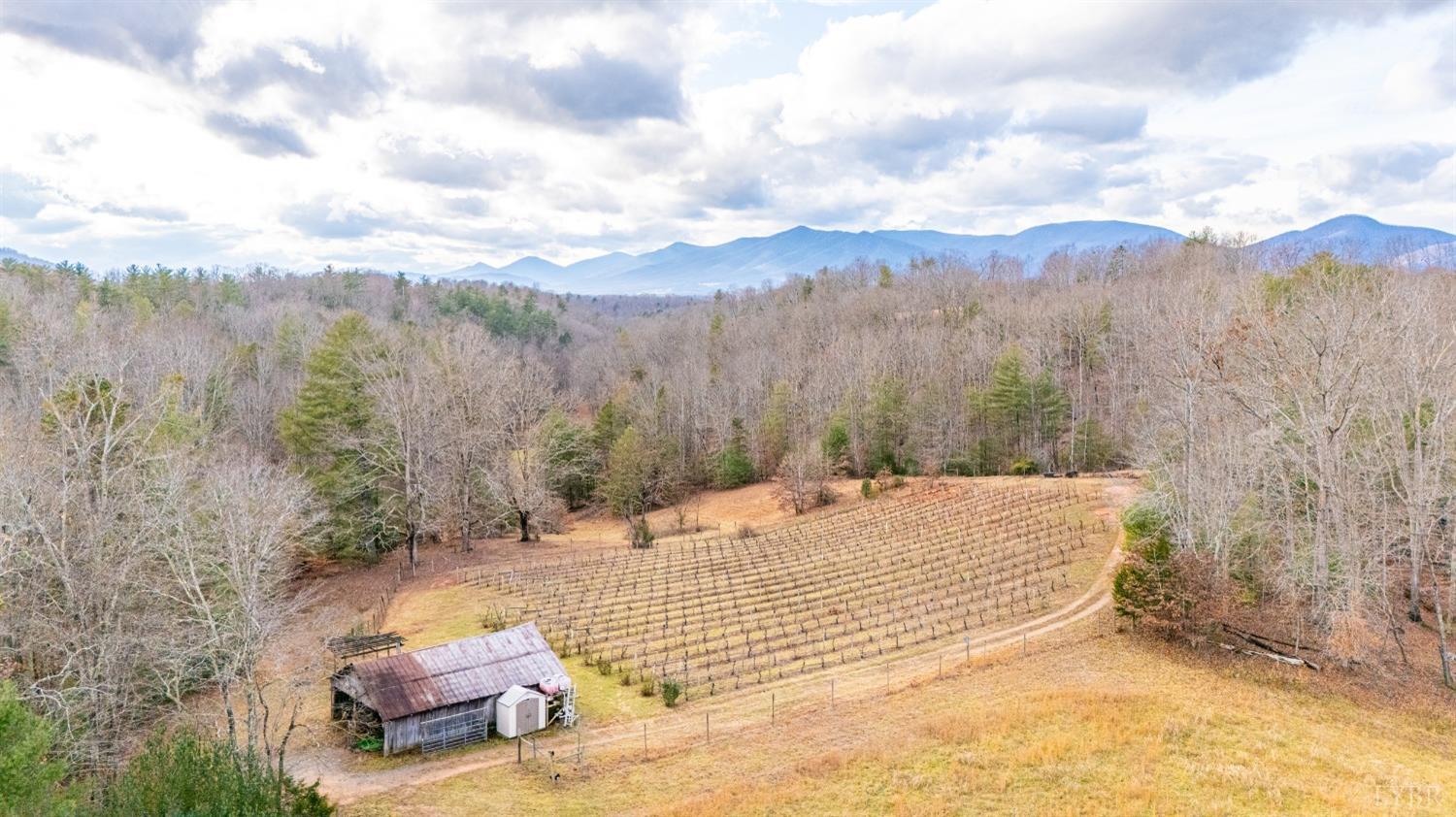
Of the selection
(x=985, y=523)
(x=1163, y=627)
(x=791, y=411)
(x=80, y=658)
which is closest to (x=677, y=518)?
(x=791, y=411)

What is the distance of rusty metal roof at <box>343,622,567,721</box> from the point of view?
69.8 feet

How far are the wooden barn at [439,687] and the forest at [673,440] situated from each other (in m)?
2.18

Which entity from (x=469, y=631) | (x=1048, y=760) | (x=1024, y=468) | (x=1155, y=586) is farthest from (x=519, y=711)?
(x=1024, y=468)

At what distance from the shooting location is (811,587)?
35312mm

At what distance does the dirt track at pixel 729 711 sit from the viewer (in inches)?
778

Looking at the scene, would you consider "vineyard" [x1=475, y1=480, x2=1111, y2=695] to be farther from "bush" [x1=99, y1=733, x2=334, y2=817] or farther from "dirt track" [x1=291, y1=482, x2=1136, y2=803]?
"bush" [x1=99, y1=733, x2=334, y2=817]

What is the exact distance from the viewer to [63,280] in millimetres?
81375

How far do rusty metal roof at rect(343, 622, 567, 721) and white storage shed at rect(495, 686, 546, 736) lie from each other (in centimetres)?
45

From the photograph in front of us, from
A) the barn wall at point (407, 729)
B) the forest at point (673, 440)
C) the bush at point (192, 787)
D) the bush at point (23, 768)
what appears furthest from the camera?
the barn wall at point (407, 729)

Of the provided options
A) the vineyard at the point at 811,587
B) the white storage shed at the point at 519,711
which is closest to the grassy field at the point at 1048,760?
the white storage shed at the point at 519,711

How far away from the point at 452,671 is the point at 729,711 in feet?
27.1

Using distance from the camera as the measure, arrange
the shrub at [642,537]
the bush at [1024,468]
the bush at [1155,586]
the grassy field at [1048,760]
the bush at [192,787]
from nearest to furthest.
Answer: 1. the bush at [192,787]
2. the grassy field at [1048,760]
3. the bush at [1155,586]
4. the shrub at [642,537]
5. the bush at [1024,468]

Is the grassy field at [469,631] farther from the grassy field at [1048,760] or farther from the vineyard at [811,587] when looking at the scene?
the grassy field at [1048,760]

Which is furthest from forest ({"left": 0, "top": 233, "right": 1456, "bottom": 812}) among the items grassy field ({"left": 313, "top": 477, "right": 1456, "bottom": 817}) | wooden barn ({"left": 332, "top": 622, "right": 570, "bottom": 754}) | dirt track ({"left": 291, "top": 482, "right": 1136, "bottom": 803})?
grassy field ({"left": 313, "top": 477, "right": 1456, "bottom": 817})
